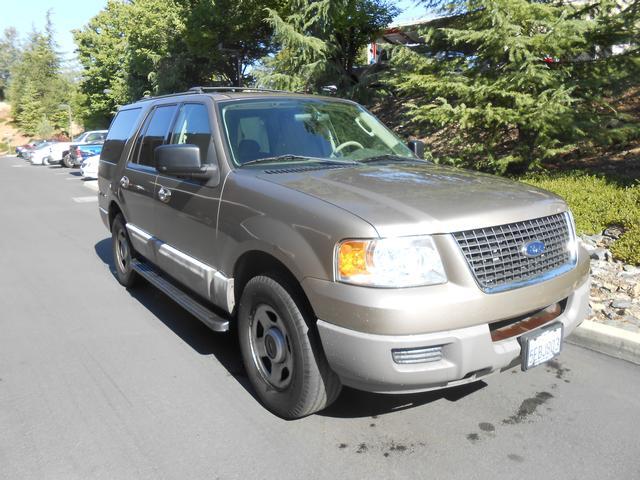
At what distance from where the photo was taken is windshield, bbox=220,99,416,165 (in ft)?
12.4

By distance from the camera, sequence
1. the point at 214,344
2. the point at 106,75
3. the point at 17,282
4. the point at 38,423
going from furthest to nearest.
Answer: the point at 106,75
the point at 17,282
the point at 214,344
the point at 38,423

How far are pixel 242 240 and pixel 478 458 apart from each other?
5.82 feet

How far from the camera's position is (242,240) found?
3.26 m

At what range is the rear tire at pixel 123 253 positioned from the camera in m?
5.71

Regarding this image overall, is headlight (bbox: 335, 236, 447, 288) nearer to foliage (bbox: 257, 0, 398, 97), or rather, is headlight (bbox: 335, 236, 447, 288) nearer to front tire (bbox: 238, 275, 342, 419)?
front tire (bbox: 238, 275, 342, 419)

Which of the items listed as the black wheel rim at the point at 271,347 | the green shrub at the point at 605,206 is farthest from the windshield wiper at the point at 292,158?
the green shrub at the point at 605,206

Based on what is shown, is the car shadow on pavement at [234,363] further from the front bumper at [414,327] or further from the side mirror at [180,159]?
the side mirror at [180,159]

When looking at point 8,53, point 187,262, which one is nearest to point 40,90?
point 8,53

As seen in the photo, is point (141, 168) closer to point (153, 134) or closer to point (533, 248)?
point (153, 134)

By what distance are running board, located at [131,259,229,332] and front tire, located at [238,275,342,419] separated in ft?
0.78

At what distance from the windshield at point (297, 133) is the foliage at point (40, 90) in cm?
8457

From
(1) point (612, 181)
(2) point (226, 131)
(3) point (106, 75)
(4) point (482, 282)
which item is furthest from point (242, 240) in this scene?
(3) point (106, 75)

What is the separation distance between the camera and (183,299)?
165 inches

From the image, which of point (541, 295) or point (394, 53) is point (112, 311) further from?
point (394, 53)
